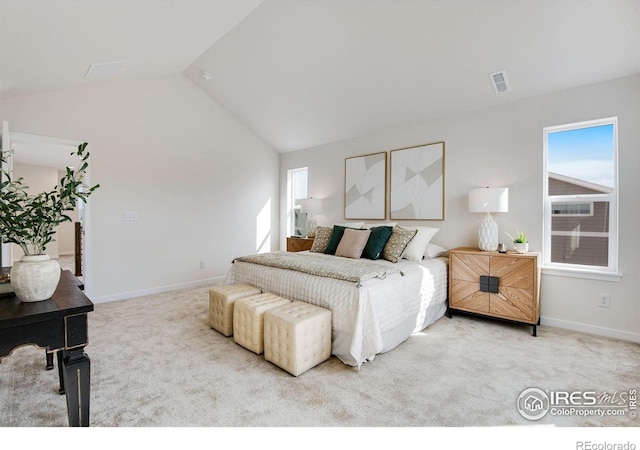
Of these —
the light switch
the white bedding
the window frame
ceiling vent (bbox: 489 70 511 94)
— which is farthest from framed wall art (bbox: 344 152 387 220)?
the light switch

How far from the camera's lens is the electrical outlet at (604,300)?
2795 mm

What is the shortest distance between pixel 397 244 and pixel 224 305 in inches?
75.7

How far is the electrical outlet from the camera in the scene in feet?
9.17

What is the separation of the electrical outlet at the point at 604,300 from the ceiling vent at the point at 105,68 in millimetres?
5208

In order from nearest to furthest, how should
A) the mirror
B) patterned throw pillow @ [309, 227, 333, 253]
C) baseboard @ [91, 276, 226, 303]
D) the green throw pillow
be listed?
1. the green throw pillow
2. baseboard @ [91, 276, 226, 303]
3. patterned throw pillow @ [309, 227, 333, 253]
4. the mirror

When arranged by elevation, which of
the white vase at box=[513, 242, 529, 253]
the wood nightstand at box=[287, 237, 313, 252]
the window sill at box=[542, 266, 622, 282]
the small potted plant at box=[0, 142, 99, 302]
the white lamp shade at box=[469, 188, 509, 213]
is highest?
the white lamp shade at box=[469, 188, 509, 213]

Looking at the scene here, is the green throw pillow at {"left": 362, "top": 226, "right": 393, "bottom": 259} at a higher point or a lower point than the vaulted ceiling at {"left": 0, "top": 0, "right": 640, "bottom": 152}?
lower

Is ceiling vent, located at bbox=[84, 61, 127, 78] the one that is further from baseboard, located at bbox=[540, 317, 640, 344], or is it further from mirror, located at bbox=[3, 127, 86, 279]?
baseboard, located at bbox=[540, 317, 640, 344]

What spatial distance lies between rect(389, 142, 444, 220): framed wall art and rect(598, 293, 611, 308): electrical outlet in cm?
167

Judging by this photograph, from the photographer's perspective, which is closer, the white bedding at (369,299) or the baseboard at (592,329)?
the white bedding at (369,299)

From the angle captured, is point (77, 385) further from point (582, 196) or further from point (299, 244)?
point (582, 196)

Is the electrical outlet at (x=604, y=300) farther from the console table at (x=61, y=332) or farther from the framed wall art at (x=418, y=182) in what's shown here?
the console table at (x=61, y=332)

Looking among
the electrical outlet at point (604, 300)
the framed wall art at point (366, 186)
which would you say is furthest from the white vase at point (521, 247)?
the framed wall art at point (366, 186)

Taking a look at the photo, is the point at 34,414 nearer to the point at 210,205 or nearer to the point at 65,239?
the point at 210,205
